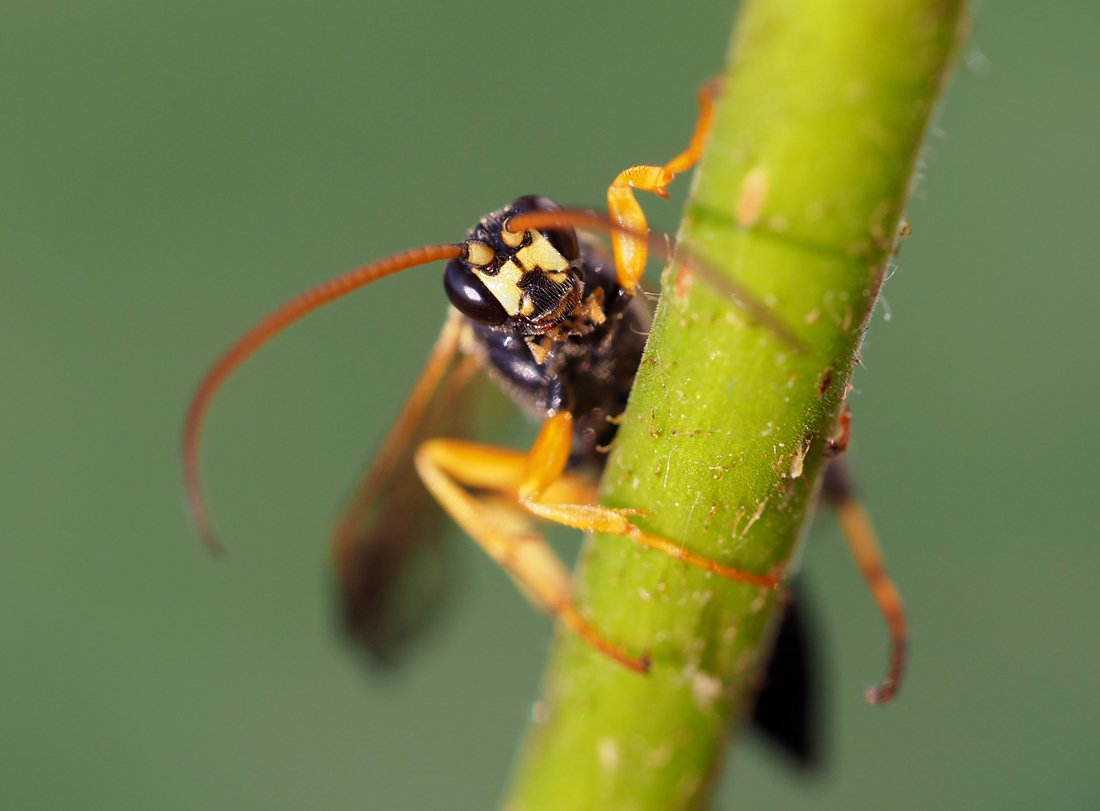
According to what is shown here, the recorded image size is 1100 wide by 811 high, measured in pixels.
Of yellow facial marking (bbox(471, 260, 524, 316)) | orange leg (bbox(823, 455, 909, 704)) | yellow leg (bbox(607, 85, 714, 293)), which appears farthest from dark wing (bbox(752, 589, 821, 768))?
yellow leg (bbox(607, 85, 714, 293))

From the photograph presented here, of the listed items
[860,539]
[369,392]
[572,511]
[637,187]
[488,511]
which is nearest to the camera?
[637,187]

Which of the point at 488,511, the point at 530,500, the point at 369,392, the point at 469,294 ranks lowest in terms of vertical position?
the point at 369,392

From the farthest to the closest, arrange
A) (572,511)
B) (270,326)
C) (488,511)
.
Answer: (488,511) → (572,511) → (270,326)

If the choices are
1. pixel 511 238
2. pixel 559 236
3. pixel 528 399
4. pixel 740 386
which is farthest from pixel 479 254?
pixel 740 386

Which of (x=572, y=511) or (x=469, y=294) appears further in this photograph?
(x=469, y=294)

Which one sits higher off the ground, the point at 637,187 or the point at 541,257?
the point at 637,187

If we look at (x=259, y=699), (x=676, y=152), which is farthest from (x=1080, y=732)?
(x=259, y=699)

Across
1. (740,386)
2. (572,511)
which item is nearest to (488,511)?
(572,511)

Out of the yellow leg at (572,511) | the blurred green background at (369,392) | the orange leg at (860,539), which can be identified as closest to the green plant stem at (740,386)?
the yellow leg at (572,511)

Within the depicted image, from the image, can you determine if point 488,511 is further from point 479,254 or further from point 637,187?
point 637,187
